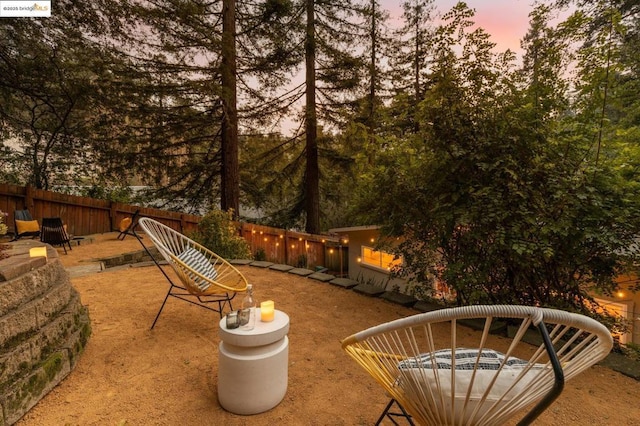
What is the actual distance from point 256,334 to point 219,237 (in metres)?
4.29

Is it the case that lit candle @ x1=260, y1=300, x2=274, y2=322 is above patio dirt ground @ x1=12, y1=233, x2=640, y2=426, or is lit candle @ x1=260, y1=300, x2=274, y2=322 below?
above

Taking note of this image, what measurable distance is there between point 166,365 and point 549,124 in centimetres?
344

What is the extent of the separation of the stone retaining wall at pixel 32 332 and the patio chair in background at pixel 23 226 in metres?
4.31

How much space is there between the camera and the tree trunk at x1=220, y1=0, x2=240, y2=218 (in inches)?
267

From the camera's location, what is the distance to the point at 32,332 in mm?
1765

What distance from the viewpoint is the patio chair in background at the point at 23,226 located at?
5.39 m

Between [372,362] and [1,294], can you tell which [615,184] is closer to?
[372,362]

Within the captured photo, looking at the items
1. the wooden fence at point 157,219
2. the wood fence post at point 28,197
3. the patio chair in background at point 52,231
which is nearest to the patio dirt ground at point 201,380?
the patio chair in background at point 52,231

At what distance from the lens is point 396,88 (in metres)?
9.91

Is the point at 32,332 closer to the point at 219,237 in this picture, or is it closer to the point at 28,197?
the point at 219,237

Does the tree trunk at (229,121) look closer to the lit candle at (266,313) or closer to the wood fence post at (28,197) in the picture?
the wood fence post at (28,197)

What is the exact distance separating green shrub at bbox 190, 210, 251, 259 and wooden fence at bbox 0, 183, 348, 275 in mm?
714

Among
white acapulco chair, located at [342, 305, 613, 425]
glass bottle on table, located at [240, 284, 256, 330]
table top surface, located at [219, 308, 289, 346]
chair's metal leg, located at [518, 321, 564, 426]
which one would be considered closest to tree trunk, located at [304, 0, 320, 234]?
glass bottle on table, located at [240, 284, 256, 330]

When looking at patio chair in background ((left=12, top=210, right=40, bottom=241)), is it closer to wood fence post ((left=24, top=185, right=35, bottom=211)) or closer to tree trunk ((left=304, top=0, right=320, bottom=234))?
wood fence post ((left=24, top=185, right=35, bottom=211))
